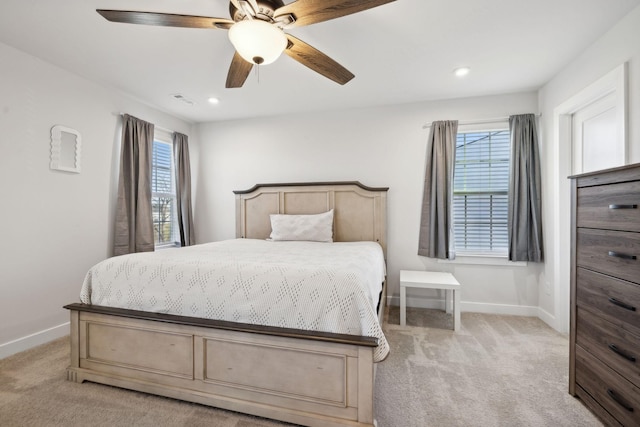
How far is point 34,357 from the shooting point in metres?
2.29

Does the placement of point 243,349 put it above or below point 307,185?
below

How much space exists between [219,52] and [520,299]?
3.97 m

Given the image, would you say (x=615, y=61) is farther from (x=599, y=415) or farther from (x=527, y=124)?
(x=599, y=415)

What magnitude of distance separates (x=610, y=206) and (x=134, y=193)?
4.00 metres

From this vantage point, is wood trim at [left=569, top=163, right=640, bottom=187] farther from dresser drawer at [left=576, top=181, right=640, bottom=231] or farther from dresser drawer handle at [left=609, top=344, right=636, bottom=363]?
dresser drawer handle at [left=609, top=344, right=636, bottom=363]

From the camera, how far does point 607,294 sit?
4.90 feet

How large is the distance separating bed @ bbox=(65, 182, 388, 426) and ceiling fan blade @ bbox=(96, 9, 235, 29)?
1388 mm

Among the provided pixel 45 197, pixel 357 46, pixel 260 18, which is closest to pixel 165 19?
pixel 260 18

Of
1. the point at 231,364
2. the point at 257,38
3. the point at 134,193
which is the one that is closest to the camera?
the point at 257,38

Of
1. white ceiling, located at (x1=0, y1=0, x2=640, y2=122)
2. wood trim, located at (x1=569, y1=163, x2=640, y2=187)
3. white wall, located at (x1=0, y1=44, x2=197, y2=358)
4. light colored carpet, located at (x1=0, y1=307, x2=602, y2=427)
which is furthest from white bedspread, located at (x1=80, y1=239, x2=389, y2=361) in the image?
white ceiling, located at (x1=0, y1=0, x2=640, y2=122)

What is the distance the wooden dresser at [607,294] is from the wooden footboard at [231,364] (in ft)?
3.96

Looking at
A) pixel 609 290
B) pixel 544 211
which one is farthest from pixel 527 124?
pixel 609 290

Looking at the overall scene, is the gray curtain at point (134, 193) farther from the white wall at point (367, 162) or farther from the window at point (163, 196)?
the white wall at point (367, 162)

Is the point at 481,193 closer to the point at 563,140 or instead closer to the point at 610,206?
the point at 563,140
